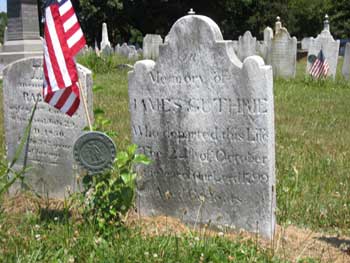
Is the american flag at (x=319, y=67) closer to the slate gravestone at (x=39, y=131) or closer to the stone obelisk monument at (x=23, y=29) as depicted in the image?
the stone obelisk monument at (x=23, y=29)

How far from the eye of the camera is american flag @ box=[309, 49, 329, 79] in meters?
15.4

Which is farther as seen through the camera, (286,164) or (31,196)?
(286,164)

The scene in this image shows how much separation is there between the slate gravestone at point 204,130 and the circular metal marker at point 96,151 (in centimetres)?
51

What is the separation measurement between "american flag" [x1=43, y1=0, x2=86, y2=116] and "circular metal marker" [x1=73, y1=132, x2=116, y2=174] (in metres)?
0.56

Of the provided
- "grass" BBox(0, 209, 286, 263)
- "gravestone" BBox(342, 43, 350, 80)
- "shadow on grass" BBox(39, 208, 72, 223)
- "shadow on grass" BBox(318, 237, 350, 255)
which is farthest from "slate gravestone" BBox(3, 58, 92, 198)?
"gravestone" BBox(342, 43, 350, 80)

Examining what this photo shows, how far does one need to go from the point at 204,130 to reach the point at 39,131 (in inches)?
68.8

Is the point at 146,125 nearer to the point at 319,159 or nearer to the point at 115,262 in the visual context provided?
the point at 115,262

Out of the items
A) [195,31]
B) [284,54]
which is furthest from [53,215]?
[284,54]

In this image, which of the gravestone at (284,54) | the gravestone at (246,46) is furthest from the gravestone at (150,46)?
the gravestone at (284,54)

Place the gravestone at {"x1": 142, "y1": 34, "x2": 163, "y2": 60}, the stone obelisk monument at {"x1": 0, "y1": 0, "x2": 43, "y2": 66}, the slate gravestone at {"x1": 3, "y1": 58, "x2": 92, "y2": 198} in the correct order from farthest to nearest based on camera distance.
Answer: the gravestone at {"x1": 142, "y1": 34, "x2": 163, "y2": 60} → the stone obelisk monument at {"x1": 0, "y1": 0, "x2": 43, "y2": 66} → the slate gravestone at {"x1": 3, "y1": 58, "x2": 92, "y2": 198}

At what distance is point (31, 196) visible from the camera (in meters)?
5.12

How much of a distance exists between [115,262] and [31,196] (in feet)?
6.53

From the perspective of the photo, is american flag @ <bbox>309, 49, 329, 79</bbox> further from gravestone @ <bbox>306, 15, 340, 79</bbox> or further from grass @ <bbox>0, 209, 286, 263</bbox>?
grass @ <bbox>0, 209, 286, 263</bbox>

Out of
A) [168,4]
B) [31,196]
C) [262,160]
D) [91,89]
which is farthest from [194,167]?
[168,4]
